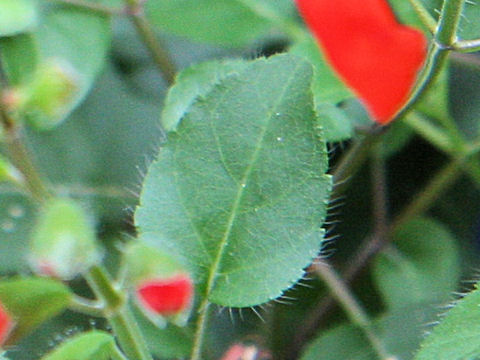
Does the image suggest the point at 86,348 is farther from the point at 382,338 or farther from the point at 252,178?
the point at 382,338

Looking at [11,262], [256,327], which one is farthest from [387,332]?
[11,262]

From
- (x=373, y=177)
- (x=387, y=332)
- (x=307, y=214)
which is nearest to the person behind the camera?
(x=307, y=214)

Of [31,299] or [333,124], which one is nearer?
[31,299]

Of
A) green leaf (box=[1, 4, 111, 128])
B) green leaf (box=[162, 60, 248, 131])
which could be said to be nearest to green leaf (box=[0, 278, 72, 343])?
green leaf (box=[162, 60, 248, 131])

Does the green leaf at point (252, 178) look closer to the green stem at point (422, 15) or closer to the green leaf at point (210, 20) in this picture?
the green stem at point (422, 15)

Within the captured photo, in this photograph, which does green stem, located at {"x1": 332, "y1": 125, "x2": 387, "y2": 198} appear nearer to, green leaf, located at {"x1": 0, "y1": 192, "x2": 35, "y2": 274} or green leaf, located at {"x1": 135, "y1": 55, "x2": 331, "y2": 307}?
green leaf, located at {"x1": 135, "y1": 55, "x2": 331, "y2": 307}

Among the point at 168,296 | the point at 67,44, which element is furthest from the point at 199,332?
the point at 67,44

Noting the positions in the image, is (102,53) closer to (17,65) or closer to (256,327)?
(17,65)
